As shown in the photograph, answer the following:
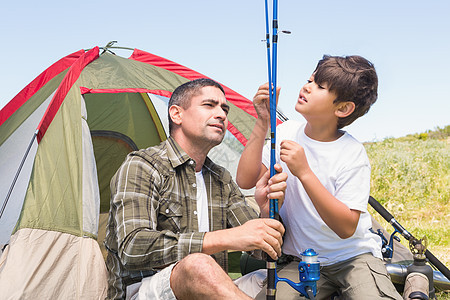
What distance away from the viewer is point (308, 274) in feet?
7.25

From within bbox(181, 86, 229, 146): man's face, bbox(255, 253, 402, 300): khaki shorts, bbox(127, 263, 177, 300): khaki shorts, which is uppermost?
bbox(181, 86, 229, 146): man's face

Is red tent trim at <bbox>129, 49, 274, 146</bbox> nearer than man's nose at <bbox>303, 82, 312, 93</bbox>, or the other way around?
man's nose at <bbox>303, 82, 312, 93</bbox>

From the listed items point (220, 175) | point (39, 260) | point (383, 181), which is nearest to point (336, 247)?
point (220, 175)

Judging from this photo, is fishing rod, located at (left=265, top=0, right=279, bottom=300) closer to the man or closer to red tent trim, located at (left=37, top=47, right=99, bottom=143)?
the man

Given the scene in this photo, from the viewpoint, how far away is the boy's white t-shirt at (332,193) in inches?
92.5

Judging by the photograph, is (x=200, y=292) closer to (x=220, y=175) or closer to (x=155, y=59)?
(x=220, y=175)

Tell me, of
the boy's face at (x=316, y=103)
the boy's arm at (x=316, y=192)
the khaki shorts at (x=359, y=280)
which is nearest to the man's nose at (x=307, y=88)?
the boy's face at (x=316, y=103)

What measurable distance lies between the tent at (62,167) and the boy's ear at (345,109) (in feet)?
5.89

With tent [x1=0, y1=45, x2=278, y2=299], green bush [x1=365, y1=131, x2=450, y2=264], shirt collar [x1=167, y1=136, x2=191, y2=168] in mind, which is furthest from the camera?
green bush [x1=365, y1=131, x2=450, y2=264]

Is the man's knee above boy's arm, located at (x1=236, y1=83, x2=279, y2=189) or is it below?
below

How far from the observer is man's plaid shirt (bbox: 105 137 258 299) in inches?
85.4

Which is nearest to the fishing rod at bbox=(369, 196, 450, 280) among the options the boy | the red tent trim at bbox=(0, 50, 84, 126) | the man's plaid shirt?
the boy

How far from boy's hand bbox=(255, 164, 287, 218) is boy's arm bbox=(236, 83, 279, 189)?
7cm

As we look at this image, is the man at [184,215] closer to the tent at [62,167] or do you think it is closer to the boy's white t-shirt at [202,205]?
the boy's white t-shirt at [202,205]
